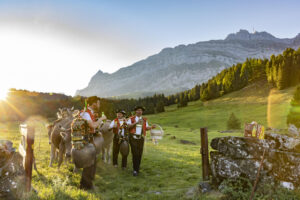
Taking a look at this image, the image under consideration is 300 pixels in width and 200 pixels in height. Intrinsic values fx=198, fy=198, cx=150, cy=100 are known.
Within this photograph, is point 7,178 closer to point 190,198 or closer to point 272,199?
point 190,198

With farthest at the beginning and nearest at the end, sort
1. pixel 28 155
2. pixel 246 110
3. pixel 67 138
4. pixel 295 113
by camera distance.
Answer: pixel 246 110, pixel 295 113, pixel 67 138, pixel 28 155

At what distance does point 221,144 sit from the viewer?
6.30 m

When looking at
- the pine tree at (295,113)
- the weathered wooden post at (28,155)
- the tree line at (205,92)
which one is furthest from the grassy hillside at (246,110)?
the weathered wooden post at (28,155)

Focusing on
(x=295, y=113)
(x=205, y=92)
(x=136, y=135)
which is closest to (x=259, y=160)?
(x=136, y=135)

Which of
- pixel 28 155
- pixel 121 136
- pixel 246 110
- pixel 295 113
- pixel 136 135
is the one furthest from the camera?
pixel 246 110

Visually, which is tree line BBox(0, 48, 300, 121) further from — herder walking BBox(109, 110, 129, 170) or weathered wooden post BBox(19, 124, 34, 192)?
weathered wooden post BBox(19, 124, 34, 192)

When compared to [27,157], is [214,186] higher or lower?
lower

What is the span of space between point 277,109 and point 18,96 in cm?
9796

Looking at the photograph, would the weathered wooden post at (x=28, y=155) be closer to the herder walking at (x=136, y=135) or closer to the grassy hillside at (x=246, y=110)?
the herder walking at (x=136, y=135)

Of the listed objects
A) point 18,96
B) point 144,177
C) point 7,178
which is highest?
point 18,96

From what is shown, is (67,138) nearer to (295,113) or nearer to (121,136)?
(121,136)

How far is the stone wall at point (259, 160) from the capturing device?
537 centimetres

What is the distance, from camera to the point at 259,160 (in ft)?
18.6

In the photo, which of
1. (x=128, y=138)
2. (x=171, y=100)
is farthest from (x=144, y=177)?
(x=171, y=100)
